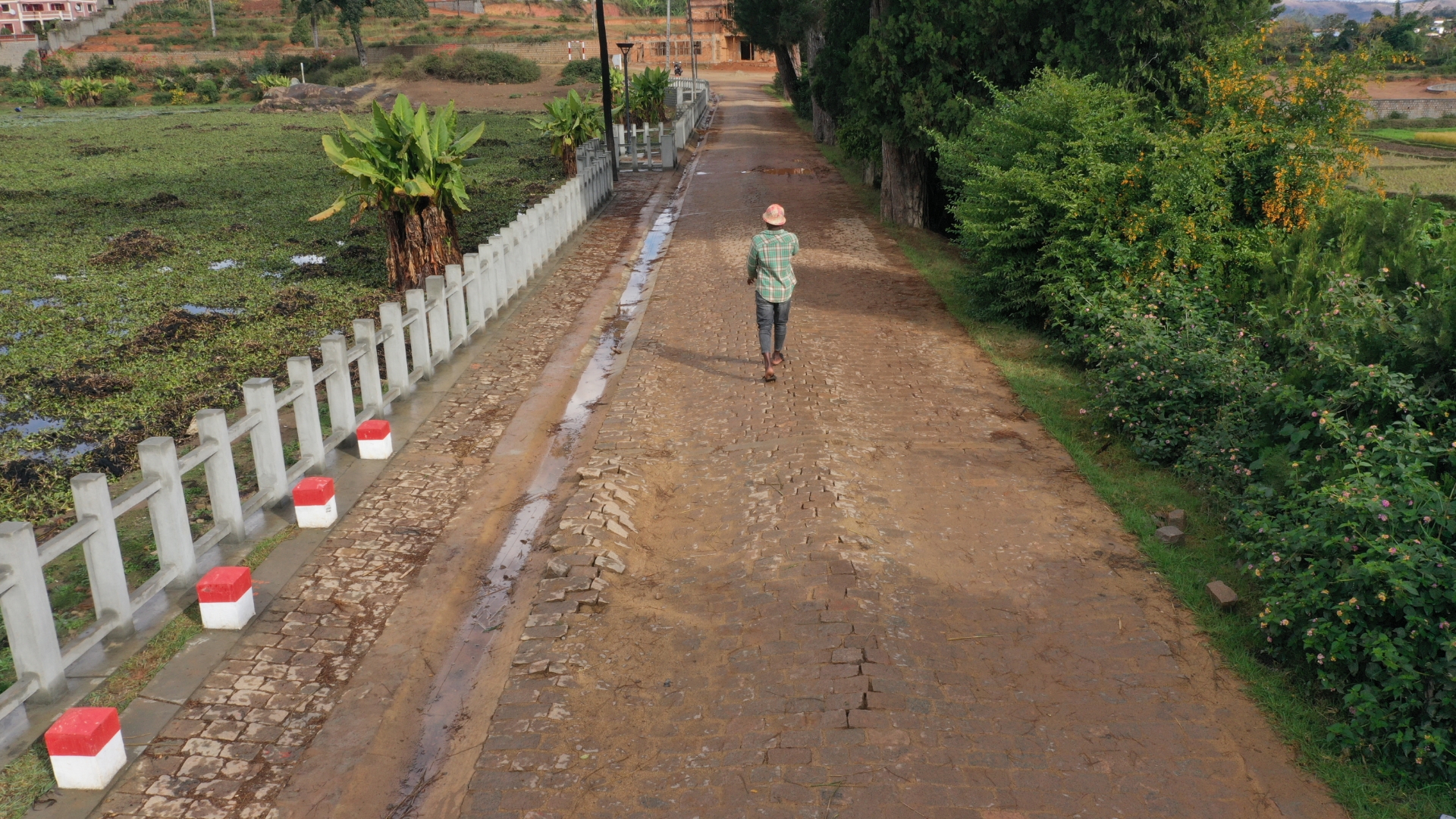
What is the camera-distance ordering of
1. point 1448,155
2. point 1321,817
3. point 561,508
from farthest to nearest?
1. point 1448,155
2. point 561,508
3. point 1321,817

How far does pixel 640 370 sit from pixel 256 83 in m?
55.3

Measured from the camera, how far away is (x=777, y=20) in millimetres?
37156

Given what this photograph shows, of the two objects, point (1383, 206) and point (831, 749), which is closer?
point (831, 749)

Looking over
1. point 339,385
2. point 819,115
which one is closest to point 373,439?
point 339,385

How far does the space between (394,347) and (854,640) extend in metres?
5.41

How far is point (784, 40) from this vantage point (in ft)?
127

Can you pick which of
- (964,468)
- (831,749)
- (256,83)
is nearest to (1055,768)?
(831,749)

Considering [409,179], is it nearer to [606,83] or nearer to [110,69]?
[606,83]

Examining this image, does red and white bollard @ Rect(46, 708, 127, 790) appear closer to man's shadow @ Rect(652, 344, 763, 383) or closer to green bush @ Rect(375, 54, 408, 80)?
man's shadow @ Rect(652, 344, 763, 383)

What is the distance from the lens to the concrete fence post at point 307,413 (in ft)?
24.6

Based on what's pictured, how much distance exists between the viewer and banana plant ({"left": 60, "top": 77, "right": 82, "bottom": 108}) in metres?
54.2

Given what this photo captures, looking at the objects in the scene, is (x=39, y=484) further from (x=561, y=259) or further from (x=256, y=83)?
(x=256, y=83)

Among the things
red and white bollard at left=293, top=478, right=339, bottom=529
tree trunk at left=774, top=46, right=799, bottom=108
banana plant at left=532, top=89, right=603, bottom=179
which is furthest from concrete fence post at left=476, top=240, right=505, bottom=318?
tree trunk at left=774, top=46, right=799, bottom=108

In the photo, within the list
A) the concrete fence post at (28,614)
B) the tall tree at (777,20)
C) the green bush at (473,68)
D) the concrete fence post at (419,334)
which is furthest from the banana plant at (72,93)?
the concrete fence post at (28,614)
